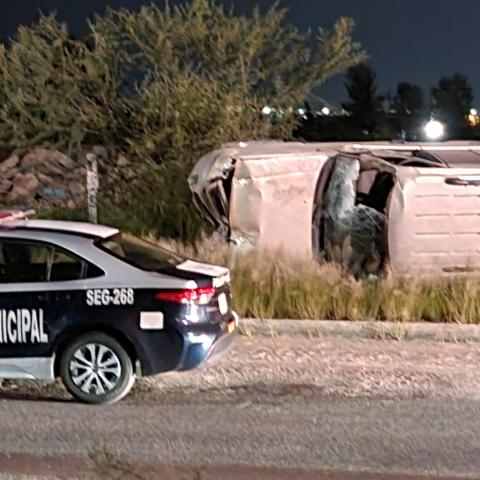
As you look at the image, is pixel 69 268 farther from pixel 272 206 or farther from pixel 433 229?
pixel 433 229

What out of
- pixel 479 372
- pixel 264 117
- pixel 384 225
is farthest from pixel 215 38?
pixel 479 372

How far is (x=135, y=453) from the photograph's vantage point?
260 inches

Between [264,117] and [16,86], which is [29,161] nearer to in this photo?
[16,86]

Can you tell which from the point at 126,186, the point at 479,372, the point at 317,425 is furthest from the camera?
the point at 126,186

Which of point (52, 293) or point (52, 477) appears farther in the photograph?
point (52, 293)

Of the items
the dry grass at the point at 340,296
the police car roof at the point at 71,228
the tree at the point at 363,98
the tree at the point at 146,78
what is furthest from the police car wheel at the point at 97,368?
the tree at the point at 363,98

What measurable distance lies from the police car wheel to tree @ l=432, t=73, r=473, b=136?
32853 mm

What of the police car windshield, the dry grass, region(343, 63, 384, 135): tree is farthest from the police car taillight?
region(343, 63, 384, 135): tree

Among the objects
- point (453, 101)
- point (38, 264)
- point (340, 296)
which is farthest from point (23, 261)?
point (453, 101)

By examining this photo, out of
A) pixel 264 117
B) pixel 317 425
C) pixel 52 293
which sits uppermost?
pixel 264 117

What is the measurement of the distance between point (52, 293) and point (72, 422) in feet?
3.41

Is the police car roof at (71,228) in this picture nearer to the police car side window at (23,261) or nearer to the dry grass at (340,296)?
the police car side window at (23,261)

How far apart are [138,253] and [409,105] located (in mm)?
33495

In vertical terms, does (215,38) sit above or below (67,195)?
above
